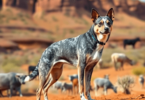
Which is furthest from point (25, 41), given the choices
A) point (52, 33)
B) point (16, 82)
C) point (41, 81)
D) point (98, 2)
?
point (41, 81)

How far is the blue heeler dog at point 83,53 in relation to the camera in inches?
236

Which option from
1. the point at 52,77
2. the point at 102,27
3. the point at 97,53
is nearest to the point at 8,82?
the point at 52,77

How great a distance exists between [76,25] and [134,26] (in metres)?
17.9

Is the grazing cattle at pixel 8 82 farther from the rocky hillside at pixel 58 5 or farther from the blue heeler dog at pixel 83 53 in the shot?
the rocky hillside at pixel 58 5

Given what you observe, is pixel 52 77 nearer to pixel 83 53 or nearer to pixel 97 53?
pixel 83 53

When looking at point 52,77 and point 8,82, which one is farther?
point 8,82

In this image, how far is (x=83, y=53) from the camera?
236 inches

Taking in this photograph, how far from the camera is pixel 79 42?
6293mm

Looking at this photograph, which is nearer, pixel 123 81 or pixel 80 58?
pixel 80 58

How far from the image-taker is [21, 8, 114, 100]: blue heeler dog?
236 inches

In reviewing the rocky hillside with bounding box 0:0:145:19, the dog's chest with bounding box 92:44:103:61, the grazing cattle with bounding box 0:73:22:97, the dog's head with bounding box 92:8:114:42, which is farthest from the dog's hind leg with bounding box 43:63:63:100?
the rocky hillside with bounding box 0:0:145:19

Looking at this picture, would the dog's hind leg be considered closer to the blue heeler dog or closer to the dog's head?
the blue heeler dog

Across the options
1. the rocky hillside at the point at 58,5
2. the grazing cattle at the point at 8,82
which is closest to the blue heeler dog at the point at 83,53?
the grazing cattle at the point at 8,82

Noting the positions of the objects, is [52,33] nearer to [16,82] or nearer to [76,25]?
[76,25]
